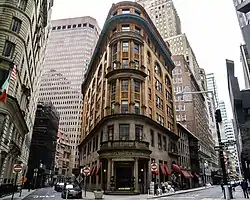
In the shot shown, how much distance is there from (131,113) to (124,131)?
9.60 feet

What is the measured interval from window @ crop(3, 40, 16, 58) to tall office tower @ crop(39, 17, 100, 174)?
4801 inches

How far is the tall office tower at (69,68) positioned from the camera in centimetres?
14938

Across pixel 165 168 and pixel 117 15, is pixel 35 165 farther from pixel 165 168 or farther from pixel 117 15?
pixel 117 15

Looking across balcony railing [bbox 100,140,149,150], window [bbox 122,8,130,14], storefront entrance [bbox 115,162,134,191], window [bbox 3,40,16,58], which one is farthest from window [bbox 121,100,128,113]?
window [bbox 122,8,130,14]

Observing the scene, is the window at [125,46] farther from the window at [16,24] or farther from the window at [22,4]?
the window at [16,24]

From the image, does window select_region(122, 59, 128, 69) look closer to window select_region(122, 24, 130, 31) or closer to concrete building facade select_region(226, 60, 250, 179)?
window select_region(122, 24, 130, 31)

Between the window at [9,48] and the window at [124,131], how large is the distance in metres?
17.7

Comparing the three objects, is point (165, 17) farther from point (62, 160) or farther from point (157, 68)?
point (62, 160)

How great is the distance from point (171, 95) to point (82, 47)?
125m

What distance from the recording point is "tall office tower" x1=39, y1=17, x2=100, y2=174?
149 meters

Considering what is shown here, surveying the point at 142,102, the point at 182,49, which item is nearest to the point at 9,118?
the point at 142,102

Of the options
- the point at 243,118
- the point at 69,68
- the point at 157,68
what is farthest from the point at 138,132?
the point at 69,68

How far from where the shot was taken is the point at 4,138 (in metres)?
22.5

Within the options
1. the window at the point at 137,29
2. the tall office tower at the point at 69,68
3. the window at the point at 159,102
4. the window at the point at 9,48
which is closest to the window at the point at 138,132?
the window at the point at 159,102
